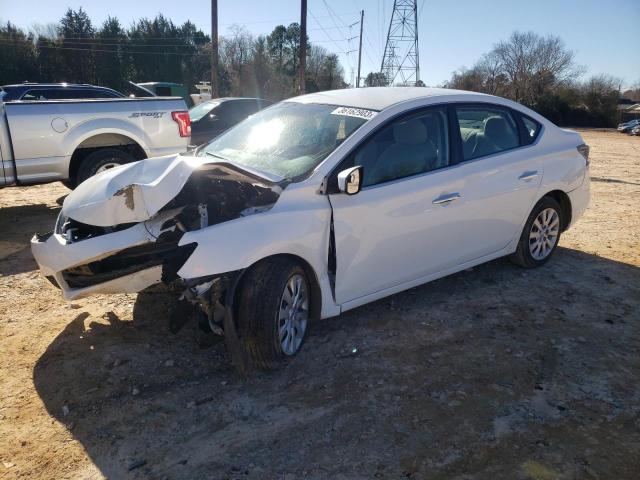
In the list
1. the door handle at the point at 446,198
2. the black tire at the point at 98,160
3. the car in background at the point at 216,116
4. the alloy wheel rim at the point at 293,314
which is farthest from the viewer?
the car in background at the point at 216,116

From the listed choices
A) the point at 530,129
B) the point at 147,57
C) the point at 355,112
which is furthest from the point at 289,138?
the point at 147,57

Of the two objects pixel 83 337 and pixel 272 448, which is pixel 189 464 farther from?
pixel 83 337

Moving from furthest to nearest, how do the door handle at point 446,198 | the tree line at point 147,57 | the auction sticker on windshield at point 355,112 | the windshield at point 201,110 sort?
1. the tree line at point 147,57
2. the windshield at point 201,110
3. the door handle at point 446,198
4. the auction sticker on windshield at point 355,112

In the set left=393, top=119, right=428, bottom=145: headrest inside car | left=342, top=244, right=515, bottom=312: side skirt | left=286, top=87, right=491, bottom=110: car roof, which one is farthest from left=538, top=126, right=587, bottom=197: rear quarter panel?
left=393, top=119, right=428, bottom=145: headrest inside car

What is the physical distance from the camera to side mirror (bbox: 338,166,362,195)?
3.29m

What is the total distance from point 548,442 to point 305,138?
2.56 meters

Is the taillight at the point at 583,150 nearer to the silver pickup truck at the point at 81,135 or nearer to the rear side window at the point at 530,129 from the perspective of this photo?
the rear side window at the point at 530,129

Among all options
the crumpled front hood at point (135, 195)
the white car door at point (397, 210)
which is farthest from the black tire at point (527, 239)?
the crumpled front hood at point (135, 195)

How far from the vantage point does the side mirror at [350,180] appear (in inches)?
129

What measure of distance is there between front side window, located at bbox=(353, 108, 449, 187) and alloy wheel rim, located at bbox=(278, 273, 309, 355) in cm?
88

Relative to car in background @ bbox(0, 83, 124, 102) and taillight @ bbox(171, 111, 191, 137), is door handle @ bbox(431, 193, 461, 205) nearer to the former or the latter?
taillight @ bbox(171, 111, 191, 137)

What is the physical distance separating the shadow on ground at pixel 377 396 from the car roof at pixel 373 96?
1.66 metres

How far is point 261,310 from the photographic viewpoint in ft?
10.1

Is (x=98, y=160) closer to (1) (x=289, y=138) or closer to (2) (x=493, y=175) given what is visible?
(1) (x=289, y=138)
